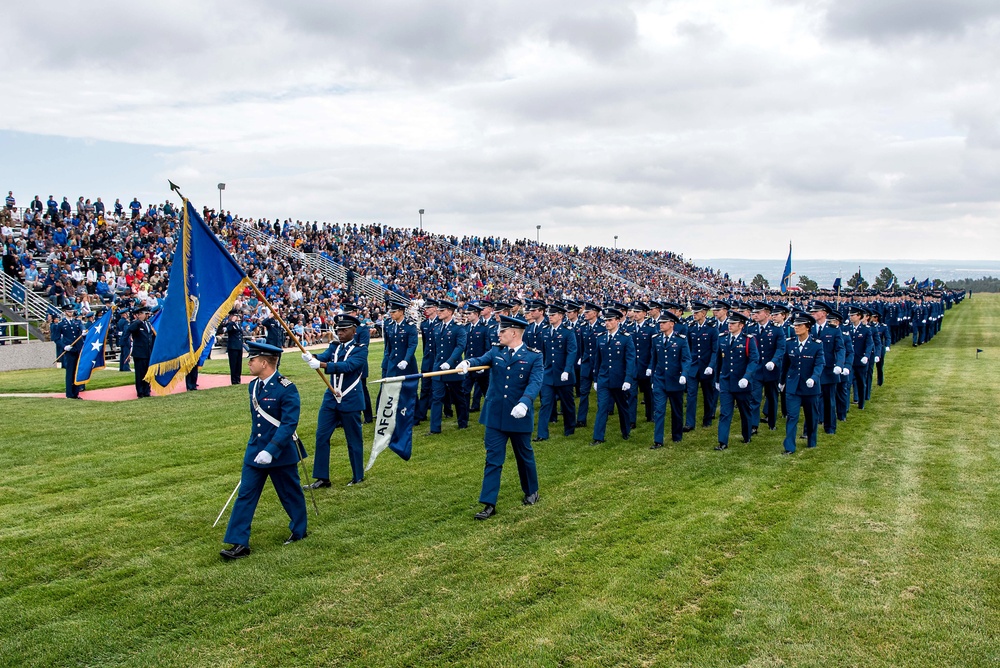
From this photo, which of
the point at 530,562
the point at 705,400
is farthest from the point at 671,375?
the point at 530,562

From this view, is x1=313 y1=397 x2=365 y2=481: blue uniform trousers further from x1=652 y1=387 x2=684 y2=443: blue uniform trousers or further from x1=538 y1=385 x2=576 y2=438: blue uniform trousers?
x1=652 y1=387 x2=684 y2=443: blue uniform trousers

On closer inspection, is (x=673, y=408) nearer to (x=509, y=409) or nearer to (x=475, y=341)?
(x=475, y=341)

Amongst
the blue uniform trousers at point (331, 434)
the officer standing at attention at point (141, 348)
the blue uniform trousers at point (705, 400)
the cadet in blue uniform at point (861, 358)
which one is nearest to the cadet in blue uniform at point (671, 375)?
the blue uniform trousers at point (705, 400)

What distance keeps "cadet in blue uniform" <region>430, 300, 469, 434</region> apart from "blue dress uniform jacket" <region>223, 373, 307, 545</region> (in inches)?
201

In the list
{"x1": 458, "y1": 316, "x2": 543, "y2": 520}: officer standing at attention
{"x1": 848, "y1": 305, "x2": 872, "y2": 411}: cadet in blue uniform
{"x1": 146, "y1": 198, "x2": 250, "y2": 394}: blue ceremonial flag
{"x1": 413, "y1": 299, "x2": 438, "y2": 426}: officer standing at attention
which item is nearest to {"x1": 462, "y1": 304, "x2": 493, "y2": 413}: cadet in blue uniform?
{"x1": 413, "y1": 299, "x2": 438, "y2": 426}: officer standing at attention

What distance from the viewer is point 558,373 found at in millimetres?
11539

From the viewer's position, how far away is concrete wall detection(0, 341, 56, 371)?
22656mm

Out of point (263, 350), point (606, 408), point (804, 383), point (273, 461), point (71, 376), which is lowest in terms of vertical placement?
point (606, 408)

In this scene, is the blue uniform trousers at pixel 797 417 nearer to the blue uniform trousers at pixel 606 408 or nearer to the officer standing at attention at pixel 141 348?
the blue uniform trousers at pixel 606 408

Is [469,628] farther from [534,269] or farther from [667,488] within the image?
[534,269]

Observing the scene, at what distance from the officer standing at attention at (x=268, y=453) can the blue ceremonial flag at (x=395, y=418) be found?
Answer: 1.45 meters

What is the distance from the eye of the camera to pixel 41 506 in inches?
308

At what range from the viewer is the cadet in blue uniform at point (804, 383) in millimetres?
10141

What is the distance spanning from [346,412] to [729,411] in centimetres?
536
